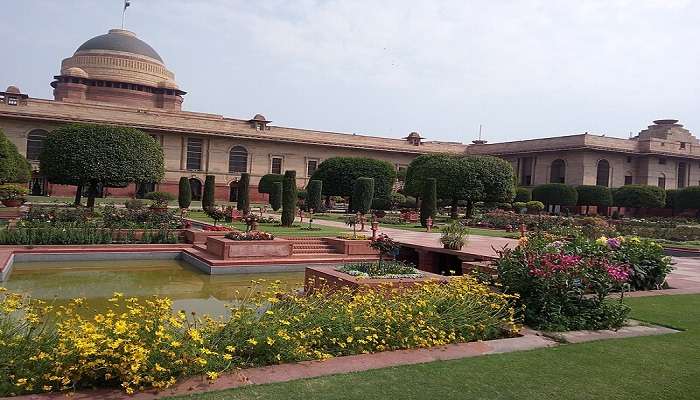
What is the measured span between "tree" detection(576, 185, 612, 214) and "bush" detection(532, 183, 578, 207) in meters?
1.04

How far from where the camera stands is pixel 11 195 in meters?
24.2

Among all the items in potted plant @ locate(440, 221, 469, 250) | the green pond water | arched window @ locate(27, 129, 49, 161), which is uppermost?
arched window @ locate(27, 129, 49, 161)

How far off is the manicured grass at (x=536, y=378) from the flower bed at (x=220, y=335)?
0.46 m

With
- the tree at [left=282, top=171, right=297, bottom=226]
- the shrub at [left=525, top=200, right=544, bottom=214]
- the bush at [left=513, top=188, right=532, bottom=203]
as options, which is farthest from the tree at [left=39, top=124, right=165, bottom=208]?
the bush at [left=513, top=188, right=532, bottom=203]

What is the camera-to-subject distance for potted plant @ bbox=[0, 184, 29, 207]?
2239cm

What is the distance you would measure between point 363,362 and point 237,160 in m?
43.2

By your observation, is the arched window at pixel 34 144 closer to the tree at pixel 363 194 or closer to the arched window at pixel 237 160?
the arched window at pixel 237 160

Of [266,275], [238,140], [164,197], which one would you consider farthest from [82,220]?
[238,140]

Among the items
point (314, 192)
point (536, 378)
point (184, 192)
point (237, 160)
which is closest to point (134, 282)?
point (536, 378)

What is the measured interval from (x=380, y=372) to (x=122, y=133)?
1012 inches

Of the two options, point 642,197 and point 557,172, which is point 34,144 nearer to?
point 557,172

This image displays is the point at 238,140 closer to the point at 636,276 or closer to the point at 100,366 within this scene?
the point at 636,276

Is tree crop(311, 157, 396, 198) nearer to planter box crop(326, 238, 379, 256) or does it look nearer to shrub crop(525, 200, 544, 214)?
shrub crop(525, 200, 544, 214)

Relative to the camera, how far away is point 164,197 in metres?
34.0
